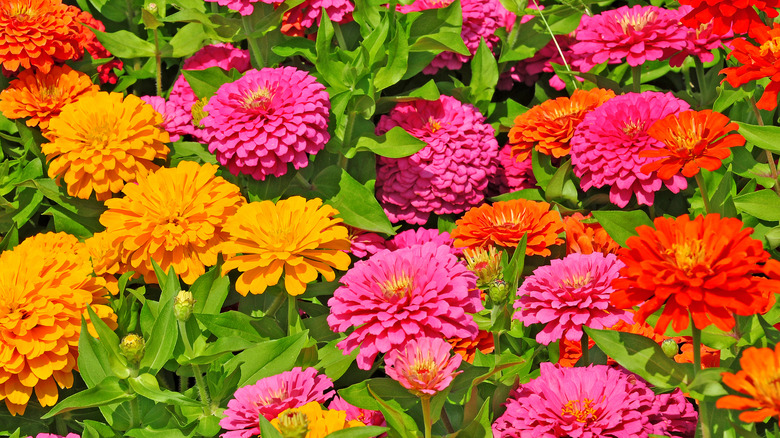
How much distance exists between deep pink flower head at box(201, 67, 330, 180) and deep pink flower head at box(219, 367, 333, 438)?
0.49 metres

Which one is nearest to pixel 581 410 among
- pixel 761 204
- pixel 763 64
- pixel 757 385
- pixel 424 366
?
pixel 424 366

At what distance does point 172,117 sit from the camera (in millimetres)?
2074

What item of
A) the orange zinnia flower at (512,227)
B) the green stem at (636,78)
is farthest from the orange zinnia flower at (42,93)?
the green stem at (636,78)

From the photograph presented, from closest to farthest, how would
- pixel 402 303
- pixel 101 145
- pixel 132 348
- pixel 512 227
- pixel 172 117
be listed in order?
pixel 402 303 → pixel 132 348 → pixel 512 227 → pixel 101 145 → pixel 172 117

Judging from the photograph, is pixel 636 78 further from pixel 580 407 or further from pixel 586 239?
pixel 580 407

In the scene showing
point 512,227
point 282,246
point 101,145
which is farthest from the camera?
point 101,145

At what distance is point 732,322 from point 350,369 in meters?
0.79

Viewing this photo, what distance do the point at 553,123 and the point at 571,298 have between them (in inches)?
22.2

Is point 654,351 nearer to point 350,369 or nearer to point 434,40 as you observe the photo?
point 350,369

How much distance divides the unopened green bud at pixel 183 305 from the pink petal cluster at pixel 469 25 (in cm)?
91

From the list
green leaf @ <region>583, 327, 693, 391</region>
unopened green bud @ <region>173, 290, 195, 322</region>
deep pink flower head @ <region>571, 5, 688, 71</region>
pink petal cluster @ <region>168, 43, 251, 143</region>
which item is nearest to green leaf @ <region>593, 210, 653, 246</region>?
green leaf @ <region>583, 327, 693, 391</region>

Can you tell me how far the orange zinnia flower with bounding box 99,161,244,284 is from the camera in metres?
1.70

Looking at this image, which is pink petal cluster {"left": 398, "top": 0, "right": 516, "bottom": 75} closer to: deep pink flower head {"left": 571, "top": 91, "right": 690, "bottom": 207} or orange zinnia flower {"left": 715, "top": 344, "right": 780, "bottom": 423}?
deep pink flower head {"left": 571, "top": 91, "right": 690, "bottom": 207}

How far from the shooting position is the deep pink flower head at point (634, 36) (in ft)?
6.38
